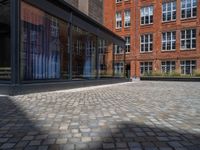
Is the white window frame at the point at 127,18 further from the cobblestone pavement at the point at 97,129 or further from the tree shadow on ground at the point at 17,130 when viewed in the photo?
the tree shadow on ground at the point at 17,130

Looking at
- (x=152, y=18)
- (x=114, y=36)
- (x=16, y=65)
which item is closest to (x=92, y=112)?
(x=16, y=65)

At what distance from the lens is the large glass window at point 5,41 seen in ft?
27.5

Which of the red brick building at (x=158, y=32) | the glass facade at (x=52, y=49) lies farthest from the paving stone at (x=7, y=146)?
the red brick building at (x=158, y=32)

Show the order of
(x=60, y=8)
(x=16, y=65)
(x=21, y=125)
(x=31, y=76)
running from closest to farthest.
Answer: (x=21, y=125)
(x=16, y=65)
(x=31, y=76)
(x=60, y=8)

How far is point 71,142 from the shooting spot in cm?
301

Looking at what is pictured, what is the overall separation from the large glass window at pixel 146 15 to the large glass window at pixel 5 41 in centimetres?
2676

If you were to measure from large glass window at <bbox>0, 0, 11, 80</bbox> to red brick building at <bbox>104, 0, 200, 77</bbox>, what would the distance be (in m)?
20.8

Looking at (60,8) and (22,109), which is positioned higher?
(60,8)

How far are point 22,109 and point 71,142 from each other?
2614 millimetres

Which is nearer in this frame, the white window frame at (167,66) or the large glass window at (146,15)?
the white window frame at (167,66)

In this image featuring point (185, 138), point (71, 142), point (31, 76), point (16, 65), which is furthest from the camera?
point (31, 76)

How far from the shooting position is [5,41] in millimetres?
8953

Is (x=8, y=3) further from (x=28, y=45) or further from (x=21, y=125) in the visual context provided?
(x=21, y=125)

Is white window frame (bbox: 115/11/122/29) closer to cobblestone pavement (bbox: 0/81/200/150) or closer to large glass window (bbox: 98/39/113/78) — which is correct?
large glass window (bbox: 98/39/113/78)
